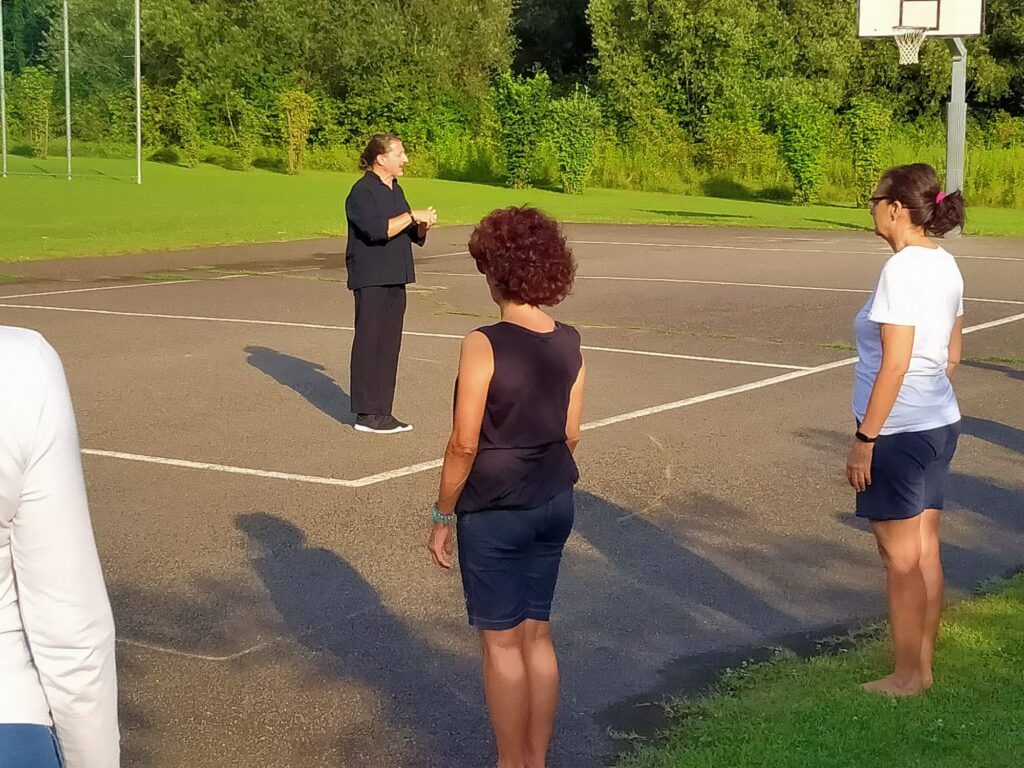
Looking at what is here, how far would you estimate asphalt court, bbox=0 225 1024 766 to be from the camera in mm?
4883

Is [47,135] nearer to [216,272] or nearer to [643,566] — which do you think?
[216,272]

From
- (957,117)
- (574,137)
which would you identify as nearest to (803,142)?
(574,137)

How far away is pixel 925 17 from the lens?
86.8 feet

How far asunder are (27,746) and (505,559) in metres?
2.13

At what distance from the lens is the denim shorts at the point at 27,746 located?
6.69 ft

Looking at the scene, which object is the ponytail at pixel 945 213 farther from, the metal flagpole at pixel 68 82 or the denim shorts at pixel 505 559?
the metal flagpole at pixel 68 82

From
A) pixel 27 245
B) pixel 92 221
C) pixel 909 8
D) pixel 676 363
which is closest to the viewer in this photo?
pixel 676 363

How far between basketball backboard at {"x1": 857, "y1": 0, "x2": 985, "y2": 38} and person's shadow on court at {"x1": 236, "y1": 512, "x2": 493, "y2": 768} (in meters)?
22.6

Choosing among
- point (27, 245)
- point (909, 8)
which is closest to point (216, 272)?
point (27, 245)

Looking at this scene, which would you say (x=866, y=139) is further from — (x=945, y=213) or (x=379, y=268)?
(x=945, y=213)

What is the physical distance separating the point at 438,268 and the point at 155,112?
33337 mm

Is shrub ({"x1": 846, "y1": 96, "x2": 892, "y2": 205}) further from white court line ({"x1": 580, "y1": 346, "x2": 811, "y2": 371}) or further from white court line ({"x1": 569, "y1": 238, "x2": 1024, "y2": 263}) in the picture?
white court line ({"x1": 580, "y1": 346, "x2": 811, "y2": 371})

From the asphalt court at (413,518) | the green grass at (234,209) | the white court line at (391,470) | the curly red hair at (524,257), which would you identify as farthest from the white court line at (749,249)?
the curly red hair at (524,257)

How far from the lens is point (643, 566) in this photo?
642cm
